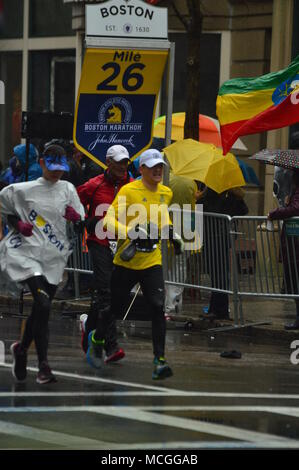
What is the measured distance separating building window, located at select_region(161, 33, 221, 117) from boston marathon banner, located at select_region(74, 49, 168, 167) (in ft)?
24.4

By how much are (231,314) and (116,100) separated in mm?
2855

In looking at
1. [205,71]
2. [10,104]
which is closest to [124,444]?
[205,71]

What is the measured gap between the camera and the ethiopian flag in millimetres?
15594

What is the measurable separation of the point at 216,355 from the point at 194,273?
278cm

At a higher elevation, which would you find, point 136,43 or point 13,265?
point 136,43

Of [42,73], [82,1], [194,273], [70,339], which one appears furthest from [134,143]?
[42,73]

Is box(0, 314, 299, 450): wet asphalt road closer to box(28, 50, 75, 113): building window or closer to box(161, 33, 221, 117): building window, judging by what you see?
box(161, 33, 221, 117): building window

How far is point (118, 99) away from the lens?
48.8ft

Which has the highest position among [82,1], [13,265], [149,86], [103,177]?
[82,1]

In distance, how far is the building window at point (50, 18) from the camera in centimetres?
2600

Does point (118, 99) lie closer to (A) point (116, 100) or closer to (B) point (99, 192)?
(A) point (116, 100)

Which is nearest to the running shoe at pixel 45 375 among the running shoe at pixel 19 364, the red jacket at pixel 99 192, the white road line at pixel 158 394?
the running shoe at pixel 19 364
